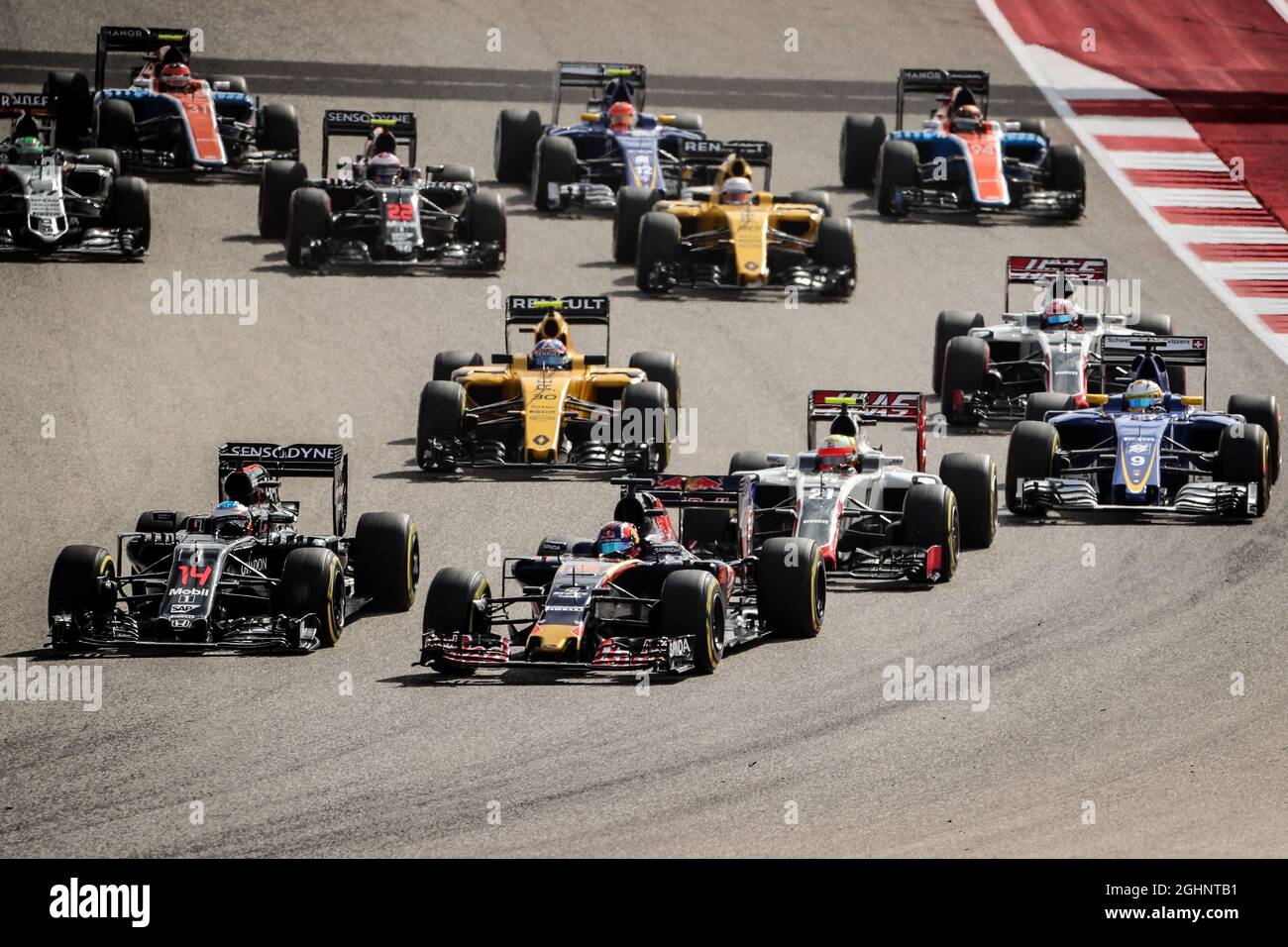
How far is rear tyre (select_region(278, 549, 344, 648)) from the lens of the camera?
25.1 meters

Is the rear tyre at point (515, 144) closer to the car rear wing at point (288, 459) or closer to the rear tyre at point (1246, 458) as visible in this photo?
the rear tyre at point (1246, 458)

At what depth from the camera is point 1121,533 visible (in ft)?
100.0

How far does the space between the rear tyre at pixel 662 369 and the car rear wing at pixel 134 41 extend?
18.0 metres

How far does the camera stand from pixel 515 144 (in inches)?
2025

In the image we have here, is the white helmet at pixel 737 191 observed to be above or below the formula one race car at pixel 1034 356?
above

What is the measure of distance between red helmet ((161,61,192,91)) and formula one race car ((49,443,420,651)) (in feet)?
77.1

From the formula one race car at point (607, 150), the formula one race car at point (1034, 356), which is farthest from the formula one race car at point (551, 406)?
the formula one race car at point (607, 150)

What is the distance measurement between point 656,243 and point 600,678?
20353mm

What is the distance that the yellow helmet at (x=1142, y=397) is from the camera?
3209 centimetres

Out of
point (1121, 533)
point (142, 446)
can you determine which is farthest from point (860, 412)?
point (142, 446)

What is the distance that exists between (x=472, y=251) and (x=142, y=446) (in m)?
10.4

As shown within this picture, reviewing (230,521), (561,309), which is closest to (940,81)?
(561,309)

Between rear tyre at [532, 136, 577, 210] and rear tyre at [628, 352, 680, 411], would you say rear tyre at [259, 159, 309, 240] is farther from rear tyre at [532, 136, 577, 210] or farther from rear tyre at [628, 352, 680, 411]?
rear tyre at [628, 352, 680, 411]
